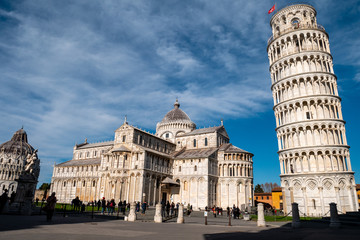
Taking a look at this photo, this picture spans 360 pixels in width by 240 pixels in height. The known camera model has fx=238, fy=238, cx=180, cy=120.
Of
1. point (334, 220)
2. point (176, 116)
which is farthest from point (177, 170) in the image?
point (334, 220)

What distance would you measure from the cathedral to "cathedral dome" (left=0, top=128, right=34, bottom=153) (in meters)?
54.7

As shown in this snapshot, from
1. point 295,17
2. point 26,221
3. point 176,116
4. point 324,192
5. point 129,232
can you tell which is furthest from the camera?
point 176,116

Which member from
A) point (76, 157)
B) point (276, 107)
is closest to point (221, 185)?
point (276, 107)

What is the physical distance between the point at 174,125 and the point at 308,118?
3600cm

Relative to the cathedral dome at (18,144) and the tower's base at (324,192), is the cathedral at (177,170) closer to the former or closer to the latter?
the tower's base at (324,192)

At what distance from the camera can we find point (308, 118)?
118 feet

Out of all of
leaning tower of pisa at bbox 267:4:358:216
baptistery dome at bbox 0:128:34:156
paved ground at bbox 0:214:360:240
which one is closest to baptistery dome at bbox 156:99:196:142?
leaning tower of pisa at bbox 267:4:358:216

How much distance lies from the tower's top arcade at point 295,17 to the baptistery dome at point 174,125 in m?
32.1

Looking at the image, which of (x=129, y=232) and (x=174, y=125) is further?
(x=174, y=125)

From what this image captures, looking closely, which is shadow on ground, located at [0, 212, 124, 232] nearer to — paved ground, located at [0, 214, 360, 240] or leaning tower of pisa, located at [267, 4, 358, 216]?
paved ground, located at [0, 214, 360, 240]

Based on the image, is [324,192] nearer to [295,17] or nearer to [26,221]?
[295,17]

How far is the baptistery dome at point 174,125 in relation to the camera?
64562mm

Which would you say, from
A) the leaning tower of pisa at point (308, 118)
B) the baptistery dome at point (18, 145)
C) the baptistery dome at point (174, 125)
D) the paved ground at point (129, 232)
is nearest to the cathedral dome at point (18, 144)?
the baptistery dome at point (18, 145)

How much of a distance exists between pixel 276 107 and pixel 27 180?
37.7 meters
